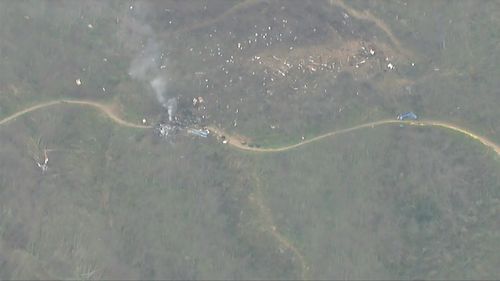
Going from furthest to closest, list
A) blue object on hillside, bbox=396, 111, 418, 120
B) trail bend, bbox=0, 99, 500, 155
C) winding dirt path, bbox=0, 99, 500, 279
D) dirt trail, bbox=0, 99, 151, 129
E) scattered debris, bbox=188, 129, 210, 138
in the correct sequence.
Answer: dirt trail, bbox=0, 99, 151, 129, scattered debris, bbox=188, 129, 210, 138, blue object on hillside, bbox=396, 111, 418, 120, trail bend, bbox=0, 99, 500, 155, winding dirt path, bbox=0, 99, 500, 279

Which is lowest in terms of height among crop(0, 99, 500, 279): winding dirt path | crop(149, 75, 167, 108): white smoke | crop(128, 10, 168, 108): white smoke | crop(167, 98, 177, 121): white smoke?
crop(0, 99, 500, 279): winding dirt path

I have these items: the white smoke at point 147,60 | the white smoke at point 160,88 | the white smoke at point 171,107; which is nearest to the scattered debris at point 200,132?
the white smoke at point 171,107

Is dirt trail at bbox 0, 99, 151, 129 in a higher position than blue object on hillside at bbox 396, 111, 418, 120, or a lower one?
higher

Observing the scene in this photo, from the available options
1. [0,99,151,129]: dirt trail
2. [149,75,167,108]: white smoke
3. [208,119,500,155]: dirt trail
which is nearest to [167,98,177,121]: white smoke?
[149,75,167,108]: white smoke

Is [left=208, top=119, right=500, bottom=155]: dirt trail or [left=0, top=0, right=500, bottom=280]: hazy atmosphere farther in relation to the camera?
[left=208, top=119, right=500, bottom=155]: dirt trail

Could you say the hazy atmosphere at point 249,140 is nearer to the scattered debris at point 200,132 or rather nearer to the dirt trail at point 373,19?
the dirt trail at point 373,19

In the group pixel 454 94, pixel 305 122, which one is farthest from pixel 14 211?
pixel 454 94

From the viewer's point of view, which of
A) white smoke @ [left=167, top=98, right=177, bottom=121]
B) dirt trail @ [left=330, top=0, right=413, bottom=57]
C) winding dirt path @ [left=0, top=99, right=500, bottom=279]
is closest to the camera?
winding dirt path @ [left=0, top=99, right=500, bottom=279]

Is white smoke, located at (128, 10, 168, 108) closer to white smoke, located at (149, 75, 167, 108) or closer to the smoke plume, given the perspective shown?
the smoke plume
